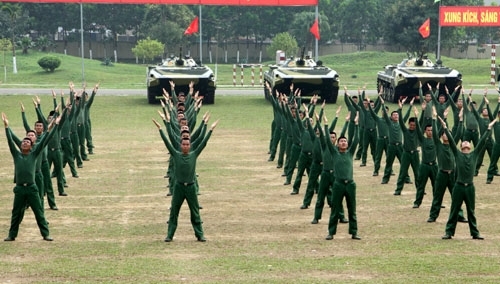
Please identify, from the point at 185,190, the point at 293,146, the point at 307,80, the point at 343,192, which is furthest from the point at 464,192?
the point at 307,80

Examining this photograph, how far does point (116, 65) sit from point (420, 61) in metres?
34.0

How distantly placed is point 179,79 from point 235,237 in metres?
27.4

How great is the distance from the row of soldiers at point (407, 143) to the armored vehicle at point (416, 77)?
49.9 feet

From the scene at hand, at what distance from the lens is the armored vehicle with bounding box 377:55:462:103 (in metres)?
44.1

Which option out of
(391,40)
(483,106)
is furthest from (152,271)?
(391,40)

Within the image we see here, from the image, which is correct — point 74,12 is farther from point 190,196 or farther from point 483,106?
point 190,196

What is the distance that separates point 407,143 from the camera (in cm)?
2200

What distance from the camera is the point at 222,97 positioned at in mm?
50031

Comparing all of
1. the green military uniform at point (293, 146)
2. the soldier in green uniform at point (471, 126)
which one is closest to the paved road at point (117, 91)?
the soldier in green uniform at point (471, 126)

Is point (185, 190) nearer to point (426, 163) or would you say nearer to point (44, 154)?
point (44, 154)

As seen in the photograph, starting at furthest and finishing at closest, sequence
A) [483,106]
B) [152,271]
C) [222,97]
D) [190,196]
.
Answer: [222,97]
[483,106]
[190,196]
[152,271]

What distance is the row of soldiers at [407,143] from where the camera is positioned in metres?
18.8

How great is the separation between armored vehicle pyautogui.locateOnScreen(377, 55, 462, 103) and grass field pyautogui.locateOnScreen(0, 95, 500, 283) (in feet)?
58.0

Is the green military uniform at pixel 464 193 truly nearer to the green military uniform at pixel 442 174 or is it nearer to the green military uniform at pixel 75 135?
the green military uniform at pixel 442 174
